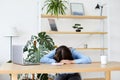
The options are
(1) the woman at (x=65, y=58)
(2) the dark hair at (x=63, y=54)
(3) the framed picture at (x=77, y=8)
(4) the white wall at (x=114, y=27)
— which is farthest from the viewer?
(4) the white wall at (x=114, y=27)

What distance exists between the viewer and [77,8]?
18.2 ft

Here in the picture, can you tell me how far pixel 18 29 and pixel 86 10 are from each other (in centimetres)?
166

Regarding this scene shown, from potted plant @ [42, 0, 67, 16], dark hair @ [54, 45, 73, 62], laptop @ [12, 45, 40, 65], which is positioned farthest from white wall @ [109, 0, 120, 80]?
laptop @ [12, 45, 40, 65]

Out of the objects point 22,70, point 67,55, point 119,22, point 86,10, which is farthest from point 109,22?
point 22,70

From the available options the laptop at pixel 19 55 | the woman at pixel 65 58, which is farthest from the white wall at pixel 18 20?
the laptop at pixel 19 55

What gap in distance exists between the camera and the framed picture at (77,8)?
551 cm

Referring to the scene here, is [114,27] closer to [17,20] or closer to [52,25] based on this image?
[52,25]

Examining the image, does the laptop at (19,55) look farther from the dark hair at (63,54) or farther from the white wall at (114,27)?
the white wall at (114,27)

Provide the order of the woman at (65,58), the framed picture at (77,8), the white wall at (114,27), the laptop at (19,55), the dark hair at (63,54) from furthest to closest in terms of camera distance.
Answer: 1. the white wall at (114,27)
2. the framed picture at (77,8)
3. the dark hair at (63,54)
4. the woman at (65,58)
5. the laptop at (19,55)

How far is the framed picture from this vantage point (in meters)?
5.51

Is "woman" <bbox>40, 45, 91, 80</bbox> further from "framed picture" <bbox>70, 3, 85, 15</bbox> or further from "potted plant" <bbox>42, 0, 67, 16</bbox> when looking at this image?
"framed picture" <bbox>70, 3, 85, 15</bbox>

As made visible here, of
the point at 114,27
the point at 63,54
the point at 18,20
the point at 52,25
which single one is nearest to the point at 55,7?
the point at 52,25

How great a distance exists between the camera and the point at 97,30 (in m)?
5.71

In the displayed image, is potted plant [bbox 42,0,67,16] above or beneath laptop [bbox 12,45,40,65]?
above
